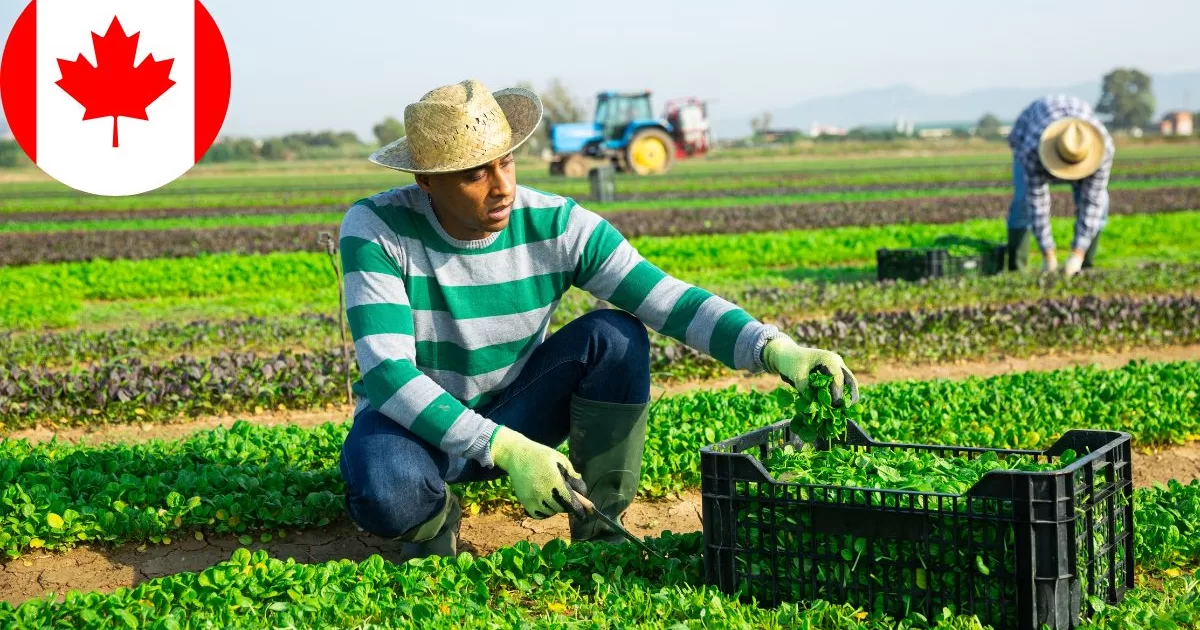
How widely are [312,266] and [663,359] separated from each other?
753 cm

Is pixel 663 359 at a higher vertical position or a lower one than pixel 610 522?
lower

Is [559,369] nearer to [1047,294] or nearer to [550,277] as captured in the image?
[550,277]

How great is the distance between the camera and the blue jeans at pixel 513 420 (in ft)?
11.7

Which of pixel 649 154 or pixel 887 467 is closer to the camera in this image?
pixel 887 467

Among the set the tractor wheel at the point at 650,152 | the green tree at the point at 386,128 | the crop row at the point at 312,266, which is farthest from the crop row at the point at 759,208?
the green tree at the point at 386,128

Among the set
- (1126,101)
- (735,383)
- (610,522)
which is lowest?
(735,383)

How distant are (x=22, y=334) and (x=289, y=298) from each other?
2.83 metres

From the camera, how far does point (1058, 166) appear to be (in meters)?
10.4

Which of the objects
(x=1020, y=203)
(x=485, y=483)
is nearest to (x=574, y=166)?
(x=1020, y=203)

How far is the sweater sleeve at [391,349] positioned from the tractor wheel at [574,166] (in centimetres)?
3633

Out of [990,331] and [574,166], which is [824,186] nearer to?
[574,166]

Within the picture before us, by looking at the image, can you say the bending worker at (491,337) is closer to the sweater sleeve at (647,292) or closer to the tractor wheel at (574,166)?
the sweater sleeve at (647,292)

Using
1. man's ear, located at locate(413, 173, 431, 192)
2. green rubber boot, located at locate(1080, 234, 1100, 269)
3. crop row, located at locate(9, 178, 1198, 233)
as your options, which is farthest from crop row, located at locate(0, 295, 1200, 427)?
crop row, located at locate(9, 178, 1198, 233)

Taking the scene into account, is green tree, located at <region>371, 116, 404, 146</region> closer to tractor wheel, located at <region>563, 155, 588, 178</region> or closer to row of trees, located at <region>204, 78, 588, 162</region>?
row of trees, located at <region>204, 78, 588, 162</region>
